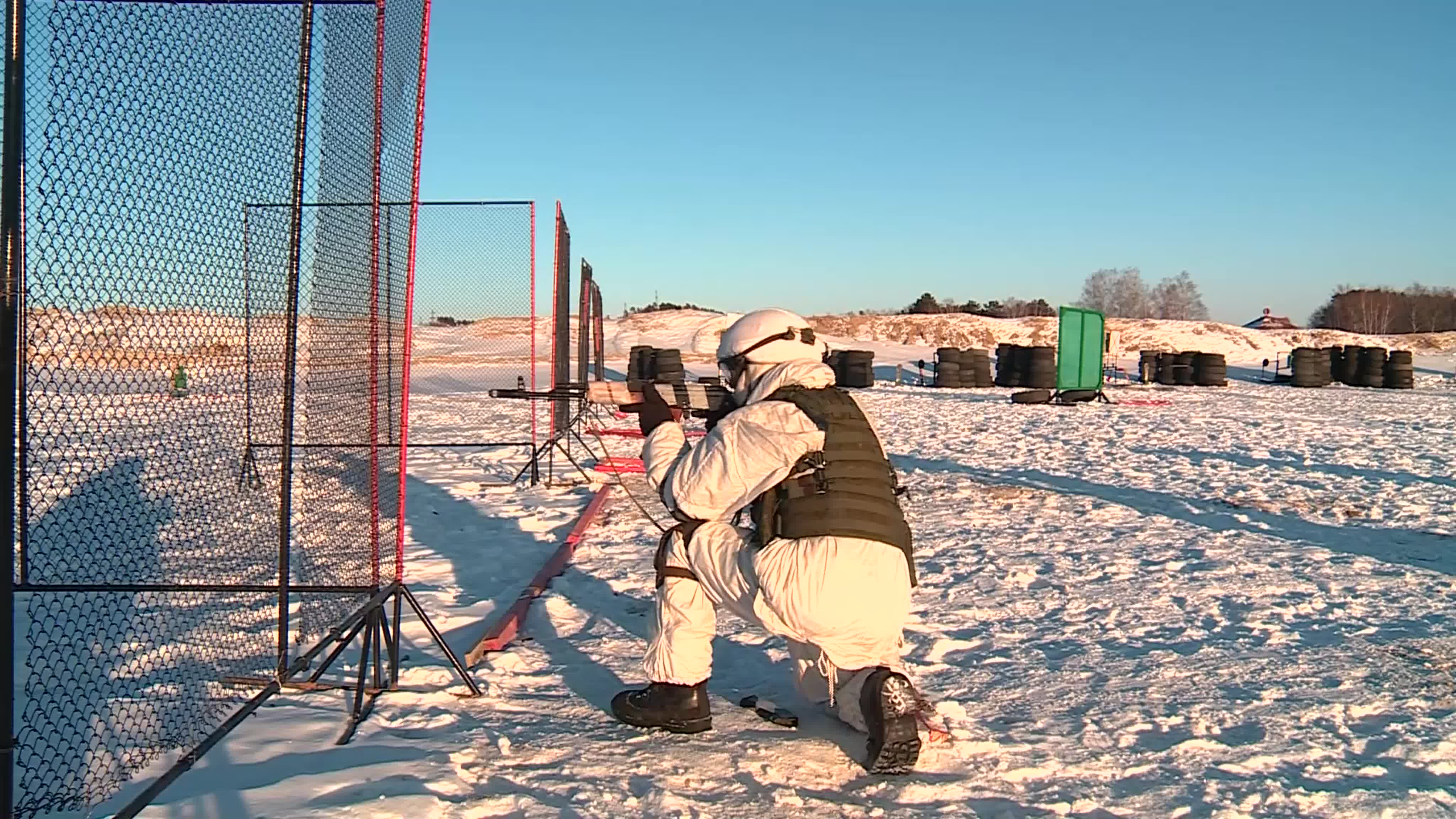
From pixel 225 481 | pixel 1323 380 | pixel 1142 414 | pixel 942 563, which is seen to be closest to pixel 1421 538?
pixel 942 563

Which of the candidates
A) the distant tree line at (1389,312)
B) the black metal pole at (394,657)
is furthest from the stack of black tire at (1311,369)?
the distant tree line at (1389,312)

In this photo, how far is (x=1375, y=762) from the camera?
3.78 meters

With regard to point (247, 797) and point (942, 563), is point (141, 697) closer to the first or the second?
point (247, 797)

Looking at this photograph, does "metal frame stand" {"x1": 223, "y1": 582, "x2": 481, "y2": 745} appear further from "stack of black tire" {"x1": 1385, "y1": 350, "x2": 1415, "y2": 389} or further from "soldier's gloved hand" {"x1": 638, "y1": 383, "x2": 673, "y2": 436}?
"stack of black tire" {"x1": 1385, "y1": 350, "x2": 1415, "y2": 389}

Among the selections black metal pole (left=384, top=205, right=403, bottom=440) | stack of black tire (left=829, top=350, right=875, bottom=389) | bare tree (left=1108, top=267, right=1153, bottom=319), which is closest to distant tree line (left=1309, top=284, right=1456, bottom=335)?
bare tree (left=1108, top=267, right=1153, bottom=319)

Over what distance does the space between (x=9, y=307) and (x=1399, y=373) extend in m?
32.6

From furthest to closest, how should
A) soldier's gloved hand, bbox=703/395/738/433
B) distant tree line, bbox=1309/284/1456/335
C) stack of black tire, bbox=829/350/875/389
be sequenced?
distant tree line, bbox=1309/284/1456/335, stack of black tire, bbox=829/350/875/389, soldier's gloved hand, bbox=703/395/738/433

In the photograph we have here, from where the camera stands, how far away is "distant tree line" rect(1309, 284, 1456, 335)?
8044 cm

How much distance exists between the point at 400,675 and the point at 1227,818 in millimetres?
3352

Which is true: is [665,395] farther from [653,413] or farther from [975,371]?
[975,371]

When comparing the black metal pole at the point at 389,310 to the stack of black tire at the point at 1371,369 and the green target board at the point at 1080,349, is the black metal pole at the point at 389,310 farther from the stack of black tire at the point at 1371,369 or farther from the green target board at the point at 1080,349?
the stack of black tire at the point at 1371,369

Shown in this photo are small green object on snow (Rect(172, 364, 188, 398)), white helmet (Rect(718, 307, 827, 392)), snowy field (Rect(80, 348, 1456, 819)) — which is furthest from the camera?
small green object on snow (Rect(172, 364, 188, 398))

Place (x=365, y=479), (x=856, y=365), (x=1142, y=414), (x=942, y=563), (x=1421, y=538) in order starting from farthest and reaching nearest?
(x=856, y=365) < (x=1142, y=414) < (x=1421, y=538) < (x=942, y=563) < (x=365, y=479)

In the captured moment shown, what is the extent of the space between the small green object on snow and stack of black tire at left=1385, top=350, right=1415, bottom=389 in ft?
99.2
